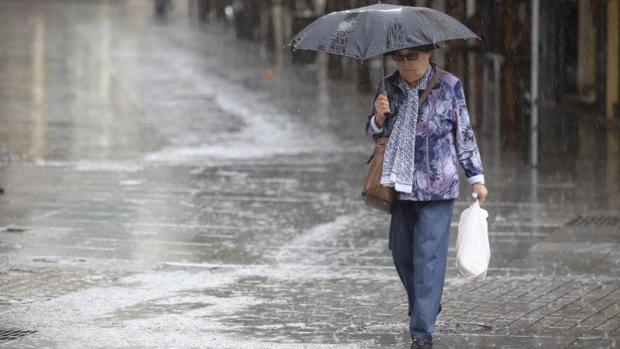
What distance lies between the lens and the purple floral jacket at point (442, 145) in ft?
25.1

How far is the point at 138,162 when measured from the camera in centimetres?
1673

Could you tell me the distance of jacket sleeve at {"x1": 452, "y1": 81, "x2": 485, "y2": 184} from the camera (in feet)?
25.2

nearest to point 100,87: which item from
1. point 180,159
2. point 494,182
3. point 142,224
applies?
point 180,159

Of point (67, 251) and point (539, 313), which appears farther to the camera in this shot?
point (67, 251)

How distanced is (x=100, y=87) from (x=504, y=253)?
16.9m

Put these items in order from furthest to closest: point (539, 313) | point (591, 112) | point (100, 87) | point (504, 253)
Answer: point (100, 87) → point (591, 112) → point (504, 253) → point (539, 313)

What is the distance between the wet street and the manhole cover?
0.02m

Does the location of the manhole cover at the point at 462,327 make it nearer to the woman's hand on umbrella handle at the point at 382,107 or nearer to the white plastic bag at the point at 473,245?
the white plastic bag at the point at 473,245

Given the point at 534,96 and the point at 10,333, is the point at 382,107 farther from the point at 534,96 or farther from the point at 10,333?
the point at 534,96

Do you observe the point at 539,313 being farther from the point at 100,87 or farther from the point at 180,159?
the point at 100,87

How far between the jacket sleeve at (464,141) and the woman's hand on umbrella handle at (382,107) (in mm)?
342

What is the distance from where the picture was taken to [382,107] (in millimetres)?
7625

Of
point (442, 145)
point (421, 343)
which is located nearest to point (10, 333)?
point (421, 343)

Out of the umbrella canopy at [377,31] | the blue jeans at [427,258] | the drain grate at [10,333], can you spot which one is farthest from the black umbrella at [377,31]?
the drain grate at [10,333]
